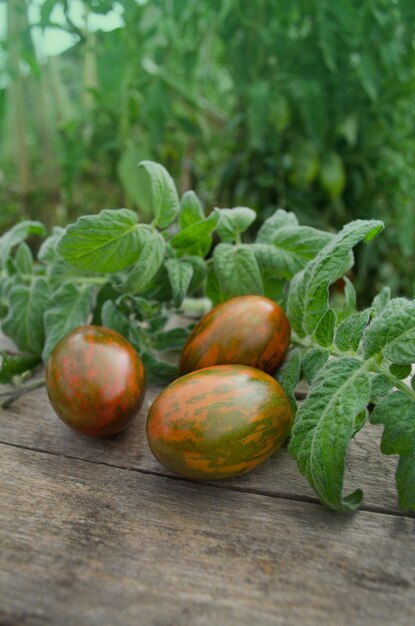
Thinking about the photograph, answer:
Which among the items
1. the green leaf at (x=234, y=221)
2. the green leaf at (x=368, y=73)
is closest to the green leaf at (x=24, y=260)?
the green leaf at (x=234, y=221)

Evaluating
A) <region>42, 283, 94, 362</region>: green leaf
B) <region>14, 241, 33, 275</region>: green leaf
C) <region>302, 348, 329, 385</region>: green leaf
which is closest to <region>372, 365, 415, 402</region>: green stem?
<region>302, 348, 329, 385</region>: green leaf

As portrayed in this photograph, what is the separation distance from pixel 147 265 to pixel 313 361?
28 cm

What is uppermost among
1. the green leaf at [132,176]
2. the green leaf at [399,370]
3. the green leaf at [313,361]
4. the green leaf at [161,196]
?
the green leaf at [161,196]

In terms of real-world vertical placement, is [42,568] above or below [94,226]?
below

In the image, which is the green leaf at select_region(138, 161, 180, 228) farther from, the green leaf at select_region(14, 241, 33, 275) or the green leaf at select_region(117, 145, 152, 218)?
the green leaf at select_region(117, 145, 152, 218)

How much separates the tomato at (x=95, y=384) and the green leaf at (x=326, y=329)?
249 mm

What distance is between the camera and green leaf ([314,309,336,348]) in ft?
2.36

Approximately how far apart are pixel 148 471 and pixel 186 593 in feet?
0.72

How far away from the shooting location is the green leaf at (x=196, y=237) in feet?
2.93

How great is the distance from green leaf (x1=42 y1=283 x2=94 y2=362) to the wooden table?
0.19 metres

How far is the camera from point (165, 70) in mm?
2252

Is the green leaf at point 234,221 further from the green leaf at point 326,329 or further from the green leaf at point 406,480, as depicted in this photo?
the green leaf at point 406,480

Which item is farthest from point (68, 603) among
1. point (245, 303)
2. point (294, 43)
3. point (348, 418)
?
point (294, 43)

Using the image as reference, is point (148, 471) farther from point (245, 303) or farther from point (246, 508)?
point (245, 303)
